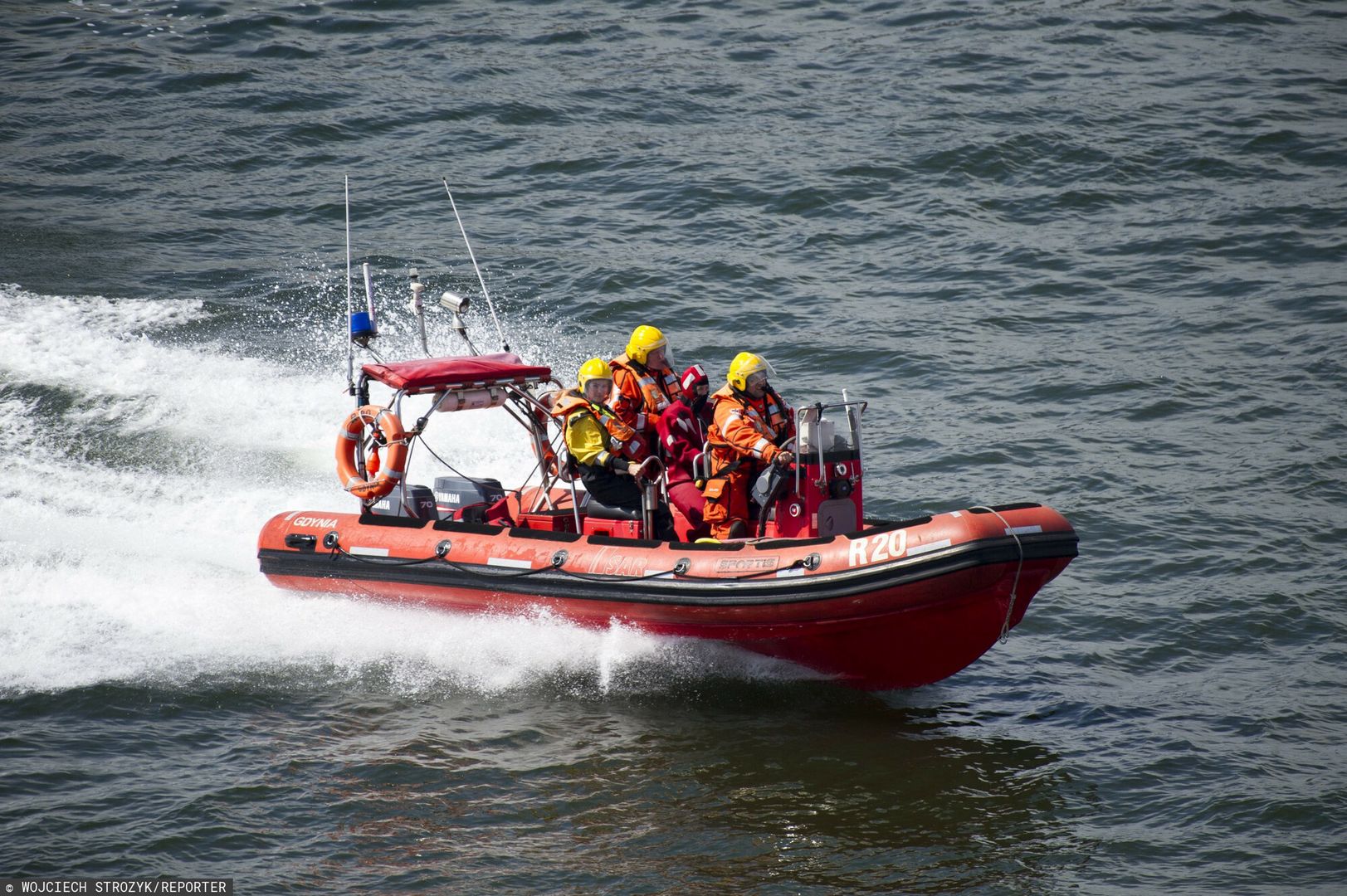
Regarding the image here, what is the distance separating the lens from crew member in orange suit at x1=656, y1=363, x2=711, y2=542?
7516mm

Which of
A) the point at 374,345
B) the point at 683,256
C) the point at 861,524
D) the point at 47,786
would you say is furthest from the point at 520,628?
the point at 683,256

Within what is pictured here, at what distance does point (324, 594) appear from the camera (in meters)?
7.91

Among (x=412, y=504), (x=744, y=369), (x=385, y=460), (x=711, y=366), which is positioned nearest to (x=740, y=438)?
(x=744, y=369)

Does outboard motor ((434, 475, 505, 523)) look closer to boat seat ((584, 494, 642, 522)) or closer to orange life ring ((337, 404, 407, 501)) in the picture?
orange life ring ((337, 404, 407, 501))

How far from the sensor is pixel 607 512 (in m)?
7.73

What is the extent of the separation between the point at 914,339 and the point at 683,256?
2.59m

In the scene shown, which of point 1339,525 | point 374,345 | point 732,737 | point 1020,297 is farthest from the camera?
→ point 1020,297

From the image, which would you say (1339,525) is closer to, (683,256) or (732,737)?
(732,737)

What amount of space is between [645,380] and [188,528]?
3332 millimetres

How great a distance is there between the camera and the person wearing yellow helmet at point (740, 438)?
7.18m

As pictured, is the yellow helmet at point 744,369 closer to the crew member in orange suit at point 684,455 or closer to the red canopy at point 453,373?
the crew member in orange suit at point 684,455

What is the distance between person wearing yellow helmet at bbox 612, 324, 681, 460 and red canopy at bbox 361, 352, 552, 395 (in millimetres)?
461

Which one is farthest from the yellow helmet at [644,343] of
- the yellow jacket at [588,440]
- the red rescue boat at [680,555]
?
the yellow jacket at [588,440]

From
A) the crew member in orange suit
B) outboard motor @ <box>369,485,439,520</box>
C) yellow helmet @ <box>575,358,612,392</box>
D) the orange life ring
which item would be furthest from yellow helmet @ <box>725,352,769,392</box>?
outboard motor @ <box>369,485,439,520</box>
